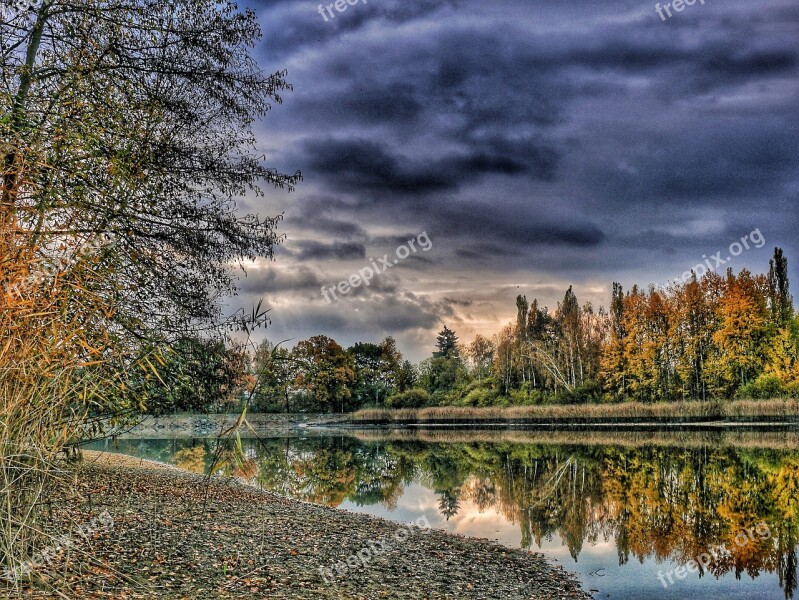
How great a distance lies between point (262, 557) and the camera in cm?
830

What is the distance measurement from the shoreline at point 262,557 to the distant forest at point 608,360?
28161mm

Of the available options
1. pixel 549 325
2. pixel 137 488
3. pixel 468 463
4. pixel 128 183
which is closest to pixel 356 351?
pixel 549 325

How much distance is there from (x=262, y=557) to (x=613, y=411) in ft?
130

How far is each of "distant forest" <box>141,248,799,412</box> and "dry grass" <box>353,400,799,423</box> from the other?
18.3 feet

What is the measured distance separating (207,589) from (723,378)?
174 feet

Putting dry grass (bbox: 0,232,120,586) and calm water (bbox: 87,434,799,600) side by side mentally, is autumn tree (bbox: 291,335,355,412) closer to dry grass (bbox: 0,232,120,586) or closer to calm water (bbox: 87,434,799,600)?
calm water (bbox: 87,434,799,600)

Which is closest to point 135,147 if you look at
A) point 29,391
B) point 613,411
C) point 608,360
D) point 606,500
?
point 29,391

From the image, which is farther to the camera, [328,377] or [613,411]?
[328,377]

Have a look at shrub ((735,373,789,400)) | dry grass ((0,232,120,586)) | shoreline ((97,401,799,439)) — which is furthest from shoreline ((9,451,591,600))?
shrub ((735,373,789,400))

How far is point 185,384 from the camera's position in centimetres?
1076

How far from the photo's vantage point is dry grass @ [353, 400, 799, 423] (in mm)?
38281

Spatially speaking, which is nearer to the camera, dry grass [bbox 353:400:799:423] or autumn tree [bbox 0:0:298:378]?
autumn tree [bbox 0:0:298:378]

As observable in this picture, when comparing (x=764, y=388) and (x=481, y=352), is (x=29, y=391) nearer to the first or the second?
(x=764, y=388)

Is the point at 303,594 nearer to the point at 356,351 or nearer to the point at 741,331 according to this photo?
the point at 741,331
